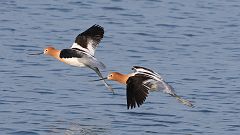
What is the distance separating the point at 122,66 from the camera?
22.4 metres

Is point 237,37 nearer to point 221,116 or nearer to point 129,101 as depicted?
point 221,116

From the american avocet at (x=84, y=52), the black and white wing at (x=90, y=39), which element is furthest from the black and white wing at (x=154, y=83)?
the black and white wing at (x=90, y=39)

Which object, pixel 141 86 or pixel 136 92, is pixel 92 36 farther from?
pixel 136 92

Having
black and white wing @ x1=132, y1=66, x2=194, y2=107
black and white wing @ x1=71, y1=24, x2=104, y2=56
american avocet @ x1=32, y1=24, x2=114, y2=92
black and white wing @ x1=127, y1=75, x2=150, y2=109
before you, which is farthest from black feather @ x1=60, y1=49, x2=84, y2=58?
black and white wing @ x1=127, y1=75, x2=150, y2=109

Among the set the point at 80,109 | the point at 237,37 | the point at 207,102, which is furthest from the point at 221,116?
the point at 237,37

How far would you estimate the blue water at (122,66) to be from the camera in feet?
59.0

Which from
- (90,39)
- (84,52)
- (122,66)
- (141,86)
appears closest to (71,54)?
(84,52)

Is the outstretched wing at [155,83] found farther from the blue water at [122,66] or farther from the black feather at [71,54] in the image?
the black feather at [71,54]

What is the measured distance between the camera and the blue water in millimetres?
17984

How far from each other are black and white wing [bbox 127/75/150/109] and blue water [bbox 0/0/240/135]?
1.18m

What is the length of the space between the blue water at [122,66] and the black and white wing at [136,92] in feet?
3.87

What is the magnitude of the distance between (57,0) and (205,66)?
9756mm

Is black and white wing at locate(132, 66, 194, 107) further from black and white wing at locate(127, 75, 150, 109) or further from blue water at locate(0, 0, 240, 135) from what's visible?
blue water at locate(0, 0, 240, 135)

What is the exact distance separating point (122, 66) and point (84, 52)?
11.9 feet
